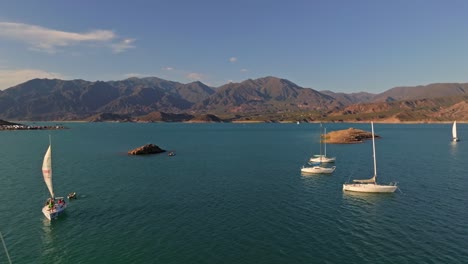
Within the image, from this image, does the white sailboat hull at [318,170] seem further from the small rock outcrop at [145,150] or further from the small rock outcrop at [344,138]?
the small rock outcrop at [344,138]

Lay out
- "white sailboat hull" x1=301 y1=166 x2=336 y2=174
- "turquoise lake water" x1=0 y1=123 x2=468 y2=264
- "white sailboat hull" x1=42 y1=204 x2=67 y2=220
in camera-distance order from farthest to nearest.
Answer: "white sailboat hull" x1=301 y1=166 x2=336 y2=174 < "white sailboat hull" x1=42 y1=204 x2=67 y2=220 < "turquoise lake water" x1=0 y1=123 x2=468 y2=264

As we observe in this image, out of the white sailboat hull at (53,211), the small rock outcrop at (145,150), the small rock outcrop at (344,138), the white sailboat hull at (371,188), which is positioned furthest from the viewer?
the small rock outcrop at (344,138)

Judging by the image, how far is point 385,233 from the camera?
44.2 m

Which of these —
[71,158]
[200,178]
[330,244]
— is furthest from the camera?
[71,158]

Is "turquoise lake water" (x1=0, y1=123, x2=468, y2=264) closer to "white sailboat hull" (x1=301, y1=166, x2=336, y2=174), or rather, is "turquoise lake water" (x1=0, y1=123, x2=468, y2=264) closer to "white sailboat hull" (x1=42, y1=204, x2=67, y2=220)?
"white sailboat hull" (x1=42, y1=204, x2=67, y2=220)

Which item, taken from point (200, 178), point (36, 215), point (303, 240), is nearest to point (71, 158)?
point (200, 178)

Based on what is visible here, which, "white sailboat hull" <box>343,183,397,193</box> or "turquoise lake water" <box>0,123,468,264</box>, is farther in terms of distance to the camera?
"white sailboat hull" <box>343,183,397,193</box>

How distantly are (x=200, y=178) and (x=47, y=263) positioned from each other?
4871 centimetres

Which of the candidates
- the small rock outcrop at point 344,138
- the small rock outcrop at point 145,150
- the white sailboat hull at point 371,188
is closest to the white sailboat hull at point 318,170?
the white sailboat hull at point 371,188

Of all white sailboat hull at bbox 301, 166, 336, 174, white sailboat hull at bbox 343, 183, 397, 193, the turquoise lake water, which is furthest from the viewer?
white sailboat hull at bbox 301, 166, 336, 174

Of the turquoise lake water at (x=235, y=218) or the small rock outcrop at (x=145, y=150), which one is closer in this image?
the turquoise lake water at (x=235, y=218)

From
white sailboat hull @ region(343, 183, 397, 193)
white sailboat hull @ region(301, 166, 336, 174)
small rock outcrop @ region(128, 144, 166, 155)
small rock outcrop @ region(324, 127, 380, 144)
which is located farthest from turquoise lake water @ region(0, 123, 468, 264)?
small rock outcrop @ region(324, 127, 380, 144)

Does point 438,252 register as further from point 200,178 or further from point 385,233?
point 200,178

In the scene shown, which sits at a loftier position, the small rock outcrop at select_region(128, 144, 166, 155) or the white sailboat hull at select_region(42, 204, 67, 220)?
the small rock outcrop at select_region(128, 144, 166, 155)
